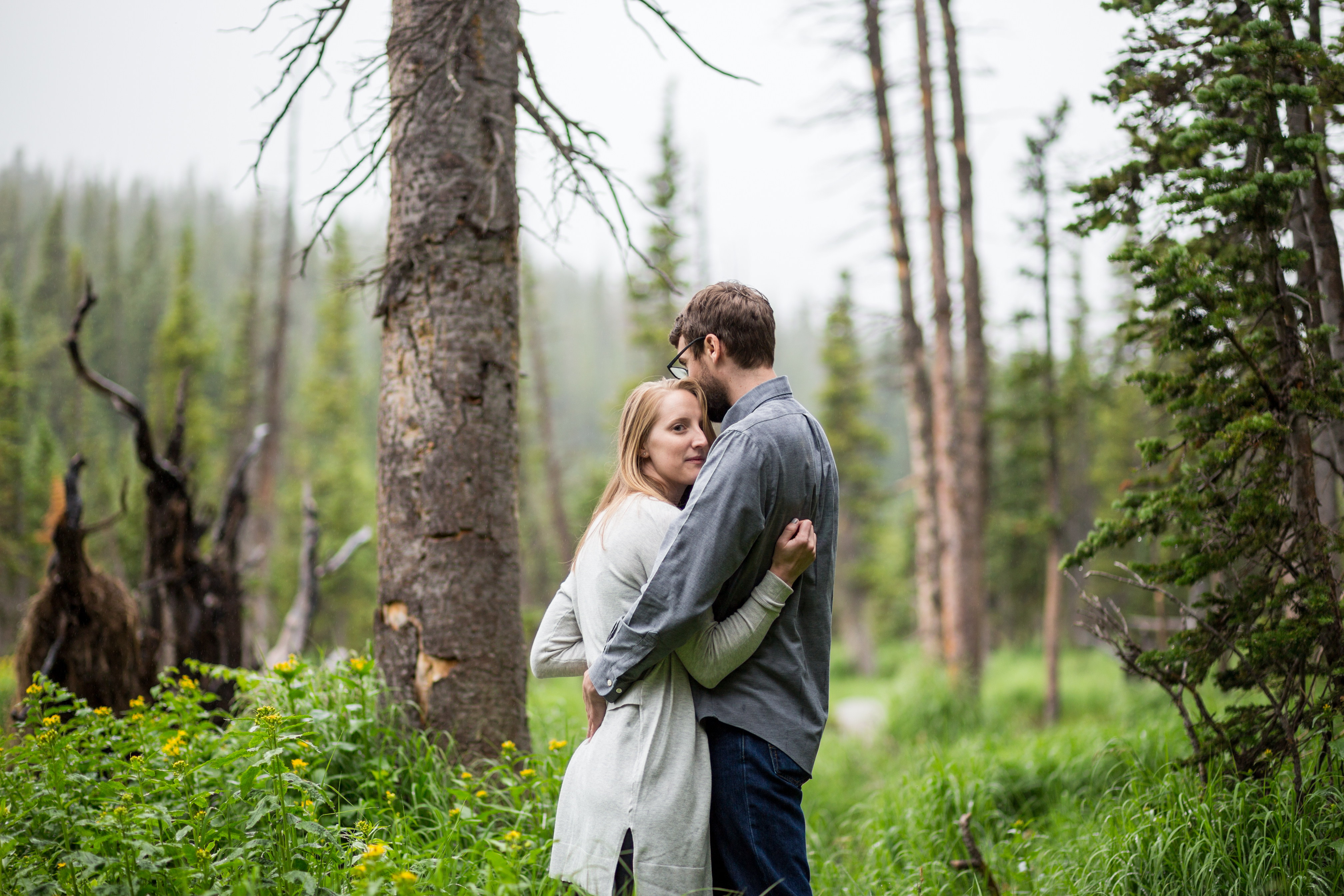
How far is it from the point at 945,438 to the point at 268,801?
1029cm

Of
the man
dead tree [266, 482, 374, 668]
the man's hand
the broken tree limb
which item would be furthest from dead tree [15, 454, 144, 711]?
the broken tree limb

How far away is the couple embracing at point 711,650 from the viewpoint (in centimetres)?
218

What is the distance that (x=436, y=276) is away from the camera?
359cm

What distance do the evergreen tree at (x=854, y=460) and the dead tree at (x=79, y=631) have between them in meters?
20.3

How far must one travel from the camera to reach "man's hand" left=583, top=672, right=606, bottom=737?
2.40 m

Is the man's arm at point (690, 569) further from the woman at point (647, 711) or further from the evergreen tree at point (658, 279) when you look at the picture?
the evergreen tree at point (658, 279)

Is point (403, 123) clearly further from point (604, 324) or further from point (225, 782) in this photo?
point (604, 324)

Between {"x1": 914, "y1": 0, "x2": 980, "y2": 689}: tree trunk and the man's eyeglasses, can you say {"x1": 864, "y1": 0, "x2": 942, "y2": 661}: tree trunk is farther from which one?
the man's eyeglasses

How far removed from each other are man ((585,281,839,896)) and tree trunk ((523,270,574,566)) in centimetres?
2190

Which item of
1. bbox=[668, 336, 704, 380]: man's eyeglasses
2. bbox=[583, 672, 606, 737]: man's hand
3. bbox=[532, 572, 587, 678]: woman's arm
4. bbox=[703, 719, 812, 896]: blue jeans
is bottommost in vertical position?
bbox=[703, 719, 812, 896]: blue jeans

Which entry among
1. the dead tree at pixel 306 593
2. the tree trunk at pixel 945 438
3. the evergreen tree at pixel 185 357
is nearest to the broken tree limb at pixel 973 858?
the dead tree at pixel 306 593

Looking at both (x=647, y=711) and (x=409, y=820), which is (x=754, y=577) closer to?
(x=647, y=711)

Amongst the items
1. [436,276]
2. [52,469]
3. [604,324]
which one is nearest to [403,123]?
[436,276]

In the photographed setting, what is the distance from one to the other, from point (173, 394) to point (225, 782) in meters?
33.5
